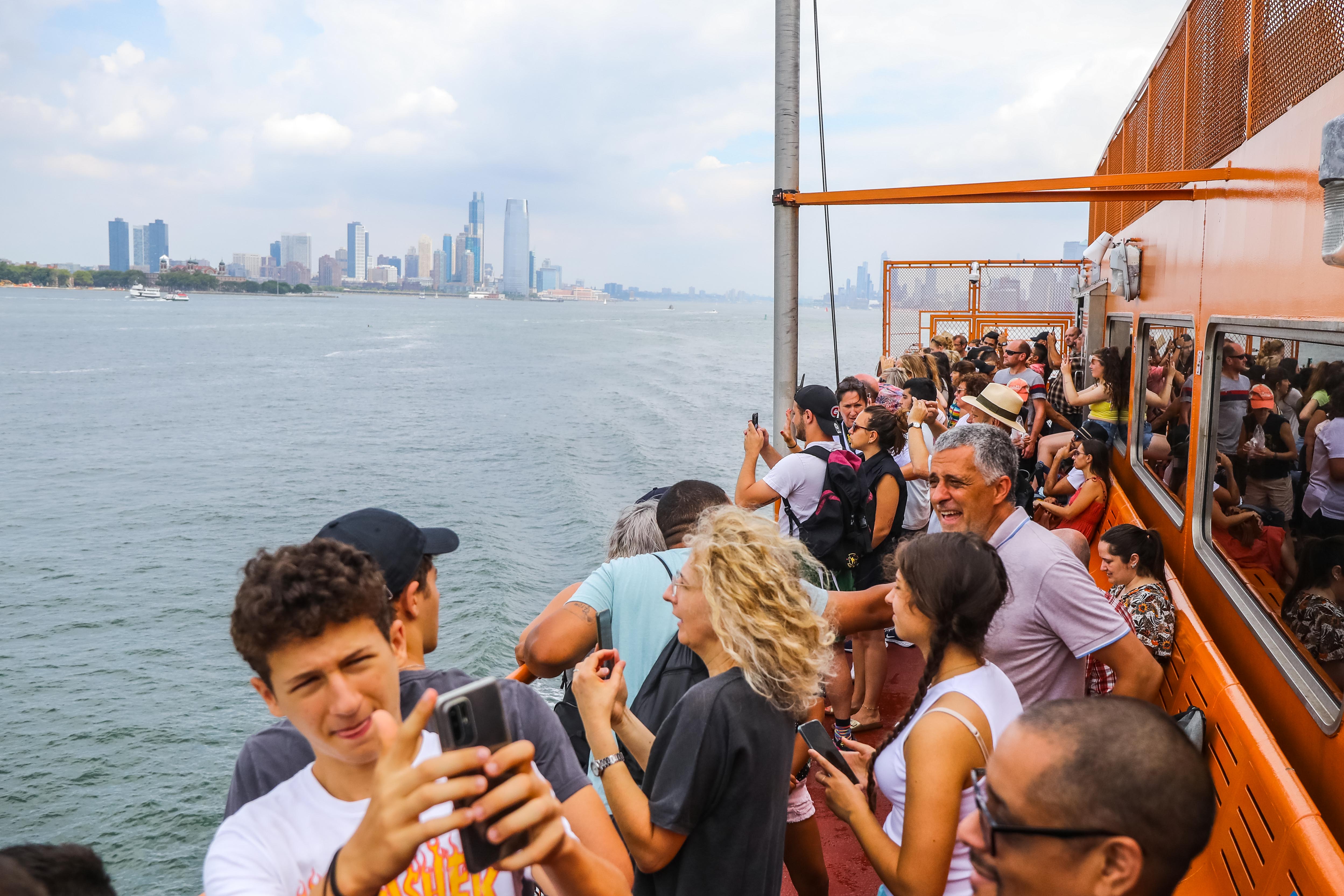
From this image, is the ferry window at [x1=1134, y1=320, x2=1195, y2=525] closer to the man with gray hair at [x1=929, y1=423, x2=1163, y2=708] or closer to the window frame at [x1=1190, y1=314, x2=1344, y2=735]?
the window frame at [x1=1190, y1=314, x2=1344, y2=735]

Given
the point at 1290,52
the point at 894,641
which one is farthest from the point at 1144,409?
the point at 1290,52

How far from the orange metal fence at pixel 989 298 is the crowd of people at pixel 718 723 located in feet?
49.8

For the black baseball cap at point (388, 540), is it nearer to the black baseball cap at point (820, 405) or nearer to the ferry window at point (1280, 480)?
the ferry window at point (1280, 480)

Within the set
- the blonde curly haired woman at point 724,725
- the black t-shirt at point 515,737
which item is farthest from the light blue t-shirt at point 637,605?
the black t-shirt at point 515,737

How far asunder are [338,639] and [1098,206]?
13.0 metres

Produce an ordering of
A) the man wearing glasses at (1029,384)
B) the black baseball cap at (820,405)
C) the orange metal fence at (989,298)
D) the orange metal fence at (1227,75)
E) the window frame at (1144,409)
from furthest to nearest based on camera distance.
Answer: the orange metal fence at (989,298) < the man wearing glasses at (1029,384) < the window frame at (1144,409) < the black baseball cap at (820,405) < the orange metal fence at (1227,75)

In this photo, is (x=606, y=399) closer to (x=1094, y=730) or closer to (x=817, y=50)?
(x=817, y=50)

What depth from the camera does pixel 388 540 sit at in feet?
7.51

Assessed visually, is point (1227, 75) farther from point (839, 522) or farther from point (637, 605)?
point (637, 605)

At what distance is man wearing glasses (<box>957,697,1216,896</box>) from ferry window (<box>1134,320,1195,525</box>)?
13.9 feet

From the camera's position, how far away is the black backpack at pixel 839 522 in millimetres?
4898

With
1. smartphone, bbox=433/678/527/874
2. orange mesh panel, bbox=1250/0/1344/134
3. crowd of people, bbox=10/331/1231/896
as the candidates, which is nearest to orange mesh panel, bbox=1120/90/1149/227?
orange mesh panel, bbox=1250/0/1344/134

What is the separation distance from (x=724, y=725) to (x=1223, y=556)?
336cm

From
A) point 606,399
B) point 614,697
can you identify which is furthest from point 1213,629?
point 606,399
